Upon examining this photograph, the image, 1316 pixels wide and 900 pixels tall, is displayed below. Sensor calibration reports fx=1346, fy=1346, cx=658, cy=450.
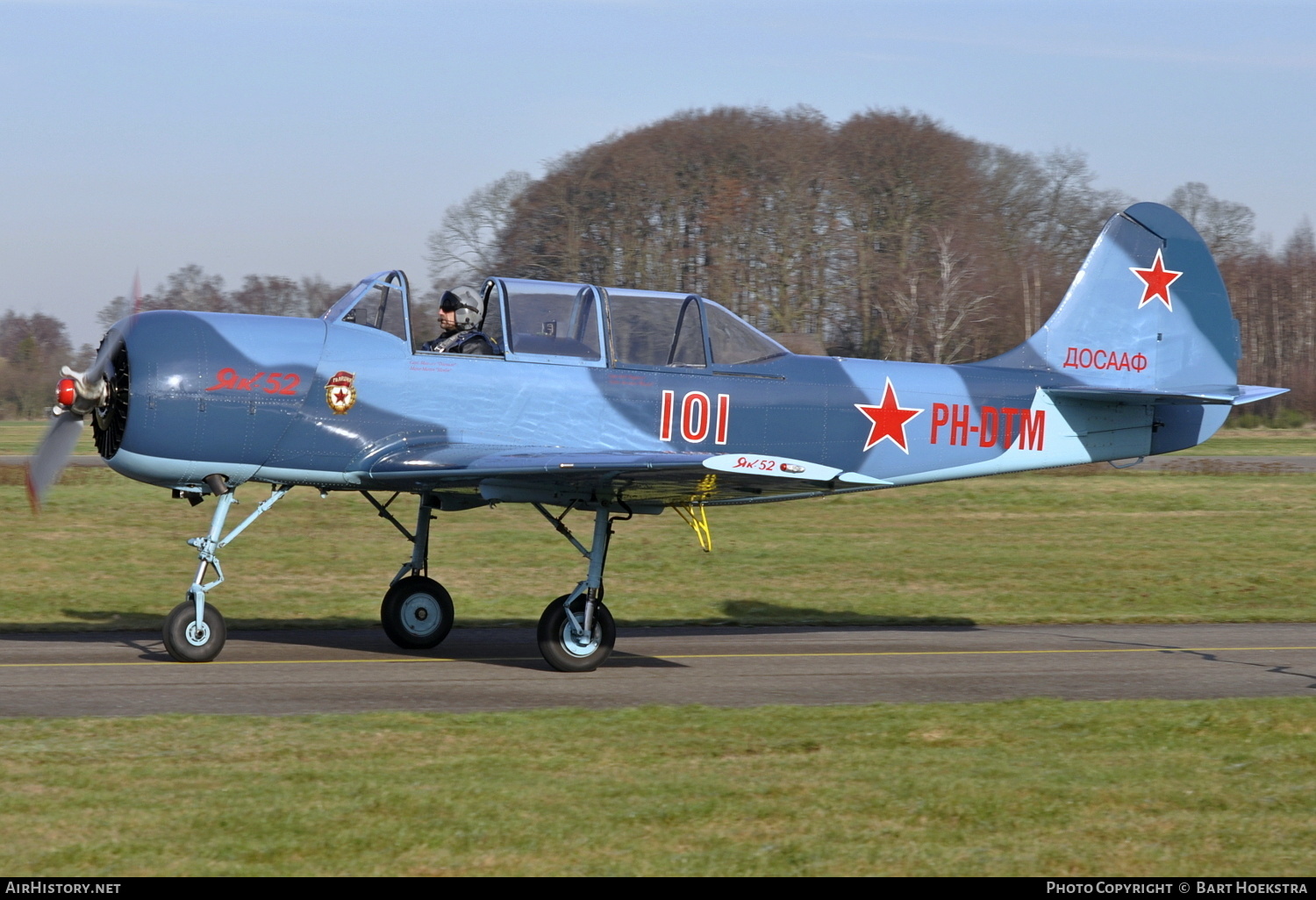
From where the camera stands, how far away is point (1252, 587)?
50.7 ft

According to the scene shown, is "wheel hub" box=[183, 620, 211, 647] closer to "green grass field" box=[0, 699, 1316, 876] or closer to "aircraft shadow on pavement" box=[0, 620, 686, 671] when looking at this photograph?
"aircraft shadow on pavement" box=[0, 620, 686, 671]

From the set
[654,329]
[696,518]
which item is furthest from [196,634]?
[654,329]

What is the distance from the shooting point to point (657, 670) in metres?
10.2

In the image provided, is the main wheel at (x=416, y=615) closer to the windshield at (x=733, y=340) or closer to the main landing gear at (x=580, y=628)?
the main landing gear at (x=580, y=628)

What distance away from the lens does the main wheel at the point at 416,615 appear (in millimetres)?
11148

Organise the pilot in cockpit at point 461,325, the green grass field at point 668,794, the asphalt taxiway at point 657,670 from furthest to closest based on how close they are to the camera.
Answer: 1. the pilot in cockpit at point 461,325
2. the asphalt taxiway at point 657,670
3. the green grass field at point 668,794

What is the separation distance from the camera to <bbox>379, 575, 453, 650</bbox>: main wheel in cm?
1115

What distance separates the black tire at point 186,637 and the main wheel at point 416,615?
1.61 metres

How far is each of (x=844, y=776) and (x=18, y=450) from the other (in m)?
31.6

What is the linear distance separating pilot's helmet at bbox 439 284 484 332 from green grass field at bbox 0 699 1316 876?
137 inches

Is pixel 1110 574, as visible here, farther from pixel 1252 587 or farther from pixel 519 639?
pixel 519 639

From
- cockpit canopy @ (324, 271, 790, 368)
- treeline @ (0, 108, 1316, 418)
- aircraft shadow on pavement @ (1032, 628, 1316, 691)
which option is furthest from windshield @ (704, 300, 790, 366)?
treeline @ (0, 108, 1316, 418)

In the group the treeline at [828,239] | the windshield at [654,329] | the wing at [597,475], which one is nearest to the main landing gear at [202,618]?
Answer: the wing at [597,475]
